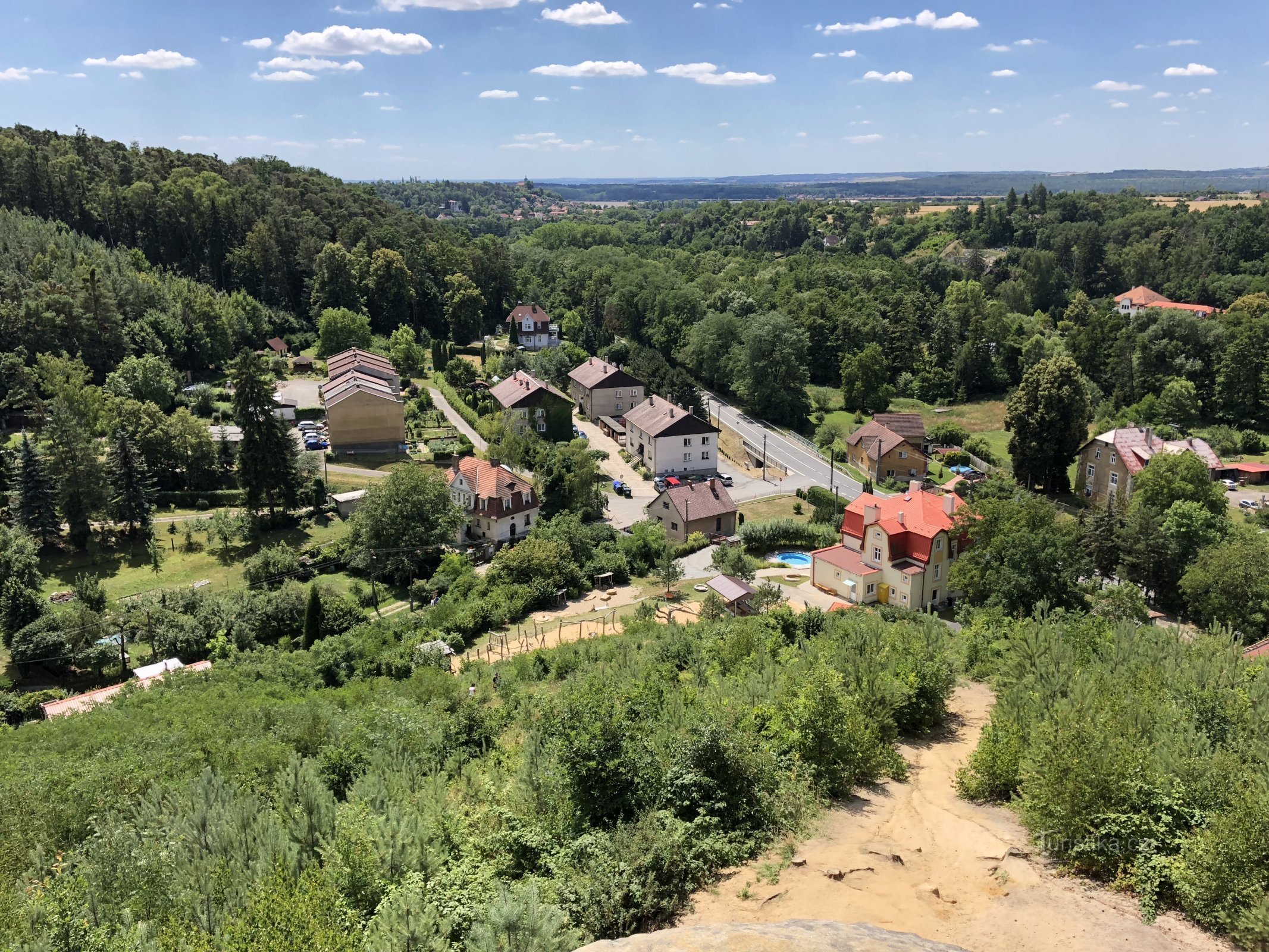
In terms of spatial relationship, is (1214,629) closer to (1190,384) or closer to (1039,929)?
(1039,929)

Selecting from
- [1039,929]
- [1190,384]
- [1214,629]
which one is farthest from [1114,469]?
[1039,929]

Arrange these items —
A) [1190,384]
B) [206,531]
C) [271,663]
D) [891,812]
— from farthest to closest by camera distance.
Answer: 1. [1190,384]
2. [206,531]
3. [271,663]
4. [891,812]

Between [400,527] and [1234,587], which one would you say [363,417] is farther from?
[1234,587]

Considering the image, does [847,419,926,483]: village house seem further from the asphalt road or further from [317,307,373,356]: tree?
[317,307,373,356]: tree

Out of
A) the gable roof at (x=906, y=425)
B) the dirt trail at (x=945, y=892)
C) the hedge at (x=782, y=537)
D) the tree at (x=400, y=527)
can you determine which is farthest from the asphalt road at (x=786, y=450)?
the dirt trail at (x=945, y=892)

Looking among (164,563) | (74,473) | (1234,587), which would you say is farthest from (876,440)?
(74,473)
